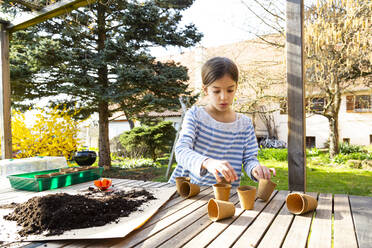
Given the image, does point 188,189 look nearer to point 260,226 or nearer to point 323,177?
point 260,226

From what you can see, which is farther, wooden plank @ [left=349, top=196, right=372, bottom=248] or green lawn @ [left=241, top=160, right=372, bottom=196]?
green lawn @ [left=241, top=160, right=372, bottom=196]

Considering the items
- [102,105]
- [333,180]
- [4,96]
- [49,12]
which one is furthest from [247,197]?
[102,105]

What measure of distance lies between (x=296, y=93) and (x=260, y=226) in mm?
1143

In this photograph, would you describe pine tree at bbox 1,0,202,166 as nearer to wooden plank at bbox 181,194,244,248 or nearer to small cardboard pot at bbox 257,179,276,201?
small cardboard pot at bbox 257,179,276,201

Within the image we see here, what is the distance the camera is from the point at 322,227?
94cm

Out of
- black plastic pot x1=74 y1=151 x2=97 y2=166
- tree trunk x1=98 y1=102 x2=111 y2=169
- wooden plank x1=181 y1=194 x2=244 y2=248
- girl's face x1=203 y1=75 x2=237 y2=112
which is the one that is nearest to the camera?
wooden plank x1=181 y1=194 x2=244 y2=248

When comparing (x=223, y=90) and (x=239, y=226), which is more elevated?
(x=223, y=90)

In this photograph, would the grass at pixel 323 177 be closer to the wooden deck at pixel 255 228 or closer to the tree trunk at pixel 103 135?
the tree trunk at pixel 103 135

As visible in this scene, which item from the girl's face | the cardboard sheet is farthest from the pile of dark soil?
the girl's face

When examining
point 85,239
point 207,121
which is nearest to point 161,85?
point 207,121

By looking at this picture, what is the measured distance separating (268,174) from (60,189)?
1187 millimetres

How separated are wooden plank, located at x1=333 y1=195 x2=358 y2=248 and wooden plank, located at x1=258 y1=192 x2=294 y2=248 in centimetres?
15

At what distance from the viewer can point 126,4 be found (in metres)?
5.76

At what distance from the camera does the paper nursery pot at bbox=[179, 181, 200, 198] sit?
4.42 ft
